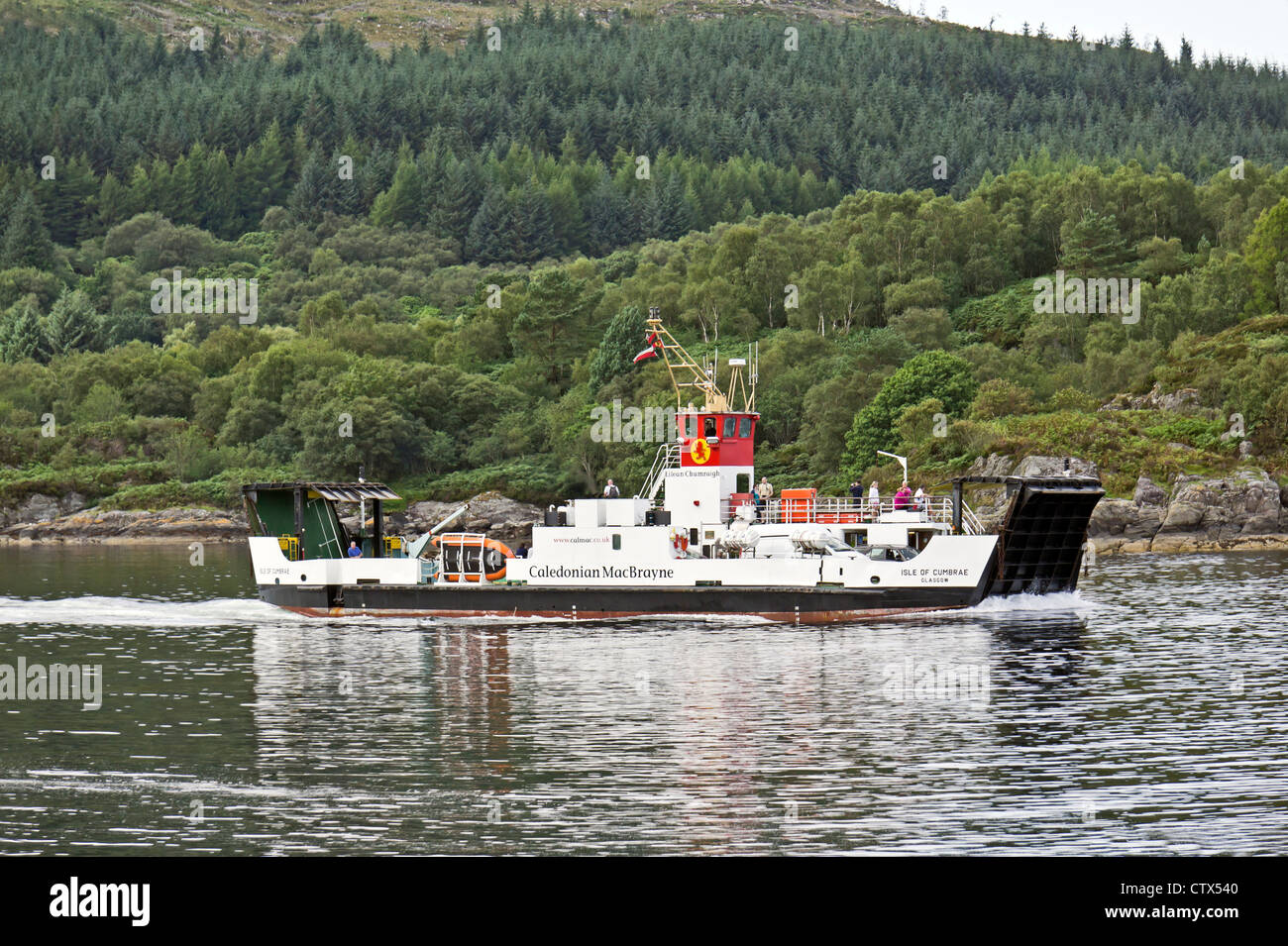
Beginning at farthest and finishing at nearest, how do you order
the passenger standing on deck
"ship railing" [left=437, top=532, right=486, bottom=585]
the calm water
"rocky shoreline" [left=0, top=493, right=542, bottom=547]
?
"rocky shoreline" [left=0, top=493, right=542, bottom=547], the passenger standing on deck, "ship railing" [left=437, top=532, right=486, bottom=585], the calm water

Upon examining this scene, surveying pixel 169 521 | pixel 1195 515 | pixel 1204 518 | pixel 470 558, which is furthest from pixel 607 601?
pixel 169 521

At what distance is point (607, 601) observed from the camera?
51312mm

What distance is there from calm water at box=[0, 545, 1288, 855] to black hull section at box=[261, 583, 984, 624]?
2.89 feet

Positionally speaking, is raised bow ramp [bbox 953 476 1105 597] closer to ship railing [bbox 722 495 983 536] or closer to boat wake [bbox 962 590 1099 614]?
boat wake [bbox 962 590 1099 614]

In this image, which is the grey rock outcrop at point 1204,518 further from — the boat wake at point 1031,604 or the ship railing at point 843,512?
the ship railing at point 843,512

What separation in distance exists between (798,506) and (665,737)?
75.3 feet

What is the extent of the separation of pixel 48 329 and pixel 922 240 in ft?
348

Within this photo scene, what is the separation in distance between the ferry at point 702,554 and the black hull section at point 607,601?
0.15ft

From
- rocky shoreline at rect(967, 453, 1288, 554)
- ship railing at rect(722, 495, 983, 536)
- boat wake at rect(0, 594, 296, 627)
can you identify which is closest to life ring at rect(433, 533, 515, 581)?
boat wake at rect(0, 594, 296, 627)

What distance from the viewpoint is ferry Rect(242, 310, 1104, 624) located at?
49.3 metres

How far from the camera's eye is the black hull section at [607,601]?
49250 mm

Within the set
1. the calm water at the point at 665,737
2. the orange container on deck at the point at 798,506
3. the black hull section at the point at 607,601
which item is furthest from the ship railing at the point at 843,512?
the calm water at the point at 665,737
